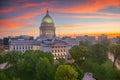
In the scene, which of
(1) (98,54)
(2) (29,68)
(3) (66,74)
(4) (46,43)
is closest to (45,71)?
(2) (29,68)

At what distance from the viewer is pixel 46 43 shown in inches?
662

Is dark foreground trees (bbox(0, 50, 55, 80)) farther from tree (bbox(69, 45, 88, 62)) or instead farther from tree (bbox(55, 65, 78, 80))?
tree (bbox(69, 45, 88, 62))

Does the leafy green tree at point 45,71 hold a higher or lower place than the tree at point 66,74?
lower

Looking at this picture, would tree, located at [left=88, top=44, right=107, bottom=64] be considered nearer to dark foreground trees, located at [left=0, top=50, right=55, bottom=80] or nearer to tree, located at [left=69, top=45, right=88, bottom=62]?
tree, located at [left=69, top=45, right=88, bottom=62]

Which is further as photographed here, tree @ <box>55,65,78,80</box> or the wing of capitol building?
the wing of capitol building

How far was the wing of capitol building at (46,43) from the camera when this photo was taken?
Answer: 16.8m

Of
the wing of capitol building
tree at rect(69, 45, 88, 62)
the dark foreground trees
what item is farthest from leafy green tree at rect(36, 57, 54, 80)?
the wing of capitol building

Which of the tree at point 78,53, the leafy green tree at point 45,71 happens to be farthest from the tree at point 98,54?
the leafy green tree at point 45,71

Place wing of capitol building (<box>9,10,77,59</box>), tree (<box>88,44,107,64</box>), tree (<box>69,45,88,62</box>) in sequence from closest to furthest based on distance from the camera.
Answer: tree (<box>88,44,107,64</box>), tree (<box>69,45,88,62</box>), wing of capitol building (<box>9,10,77,59</box>)

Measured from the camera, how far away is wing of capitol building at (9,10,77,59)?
16.8 m

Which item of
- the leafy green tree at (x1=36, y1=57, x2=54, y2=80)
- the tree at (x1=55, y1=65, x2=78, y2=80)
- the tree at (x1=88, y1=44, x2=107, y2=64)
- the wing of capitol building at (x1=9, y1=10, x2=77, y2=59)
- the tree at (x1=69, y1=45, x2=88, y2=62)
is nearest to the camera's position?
the tree at (x1=55, y1=65, x2=78, y2=80)

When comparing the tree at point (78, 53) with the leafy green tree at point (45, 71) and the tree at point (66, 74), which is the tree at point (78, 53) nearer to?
the leafy green tree at point (45, 71)

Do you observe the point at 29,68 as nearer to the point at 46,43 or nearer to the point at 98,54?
the point at 98,54

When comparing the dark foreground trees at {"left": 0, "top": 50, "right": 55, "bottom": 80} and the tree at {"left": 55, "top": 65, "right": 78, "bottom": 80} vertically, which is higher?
the tree at {"left": 55, "top": 65, "right": 78, "bottom": 80}
